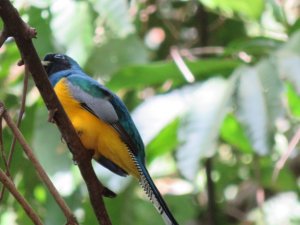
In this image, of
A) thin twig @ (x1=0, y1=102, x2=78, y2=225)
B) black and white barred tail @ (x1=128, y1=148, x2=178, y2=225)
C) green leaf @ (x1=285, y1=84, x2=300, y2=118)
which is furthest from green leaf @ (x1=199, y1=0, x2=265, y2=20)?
thin twig @ (x1=0, y1=102, x2=78, y2=225)

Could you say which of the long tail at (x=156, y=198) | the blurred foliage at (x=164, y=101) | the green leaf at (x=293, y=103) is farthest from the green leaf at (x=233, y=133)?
the long tail at (x=156, y=198)

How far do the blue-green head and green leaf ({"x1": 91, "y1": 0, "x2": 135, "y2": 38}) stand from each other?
0.75 feet

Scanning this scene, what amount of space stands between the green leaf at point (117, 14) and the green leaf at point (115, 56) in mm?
441

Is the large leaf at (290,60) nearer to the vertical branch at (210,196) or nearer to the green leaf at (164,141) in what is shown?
the green leaf at (164,141)

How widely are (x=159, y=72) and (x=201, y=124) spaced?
0.34m

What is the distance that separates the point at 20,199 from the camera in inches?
50.2

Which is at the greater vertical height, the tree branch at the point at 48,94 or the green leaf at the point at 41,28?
the green leaf at the point at 41,28

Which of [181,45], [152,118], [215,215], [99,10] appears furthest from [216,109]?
[181,45]

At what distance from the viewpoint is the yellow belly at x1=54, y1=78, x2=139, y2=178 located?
206 cm

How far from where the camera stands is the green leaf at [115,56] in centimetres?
259

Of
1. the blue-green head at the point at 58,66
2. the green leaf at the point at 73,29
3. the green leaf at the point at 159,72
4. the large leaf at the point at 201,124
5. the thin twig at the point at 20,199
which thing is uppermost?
the green leaf at the point at 73,29

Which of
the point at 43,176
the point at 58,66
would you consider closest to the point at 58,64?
the point at 58,66

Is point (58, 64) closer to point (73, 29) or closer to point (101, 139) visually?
point (73, 29)

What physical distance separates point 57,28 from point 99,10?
226 millimetres
